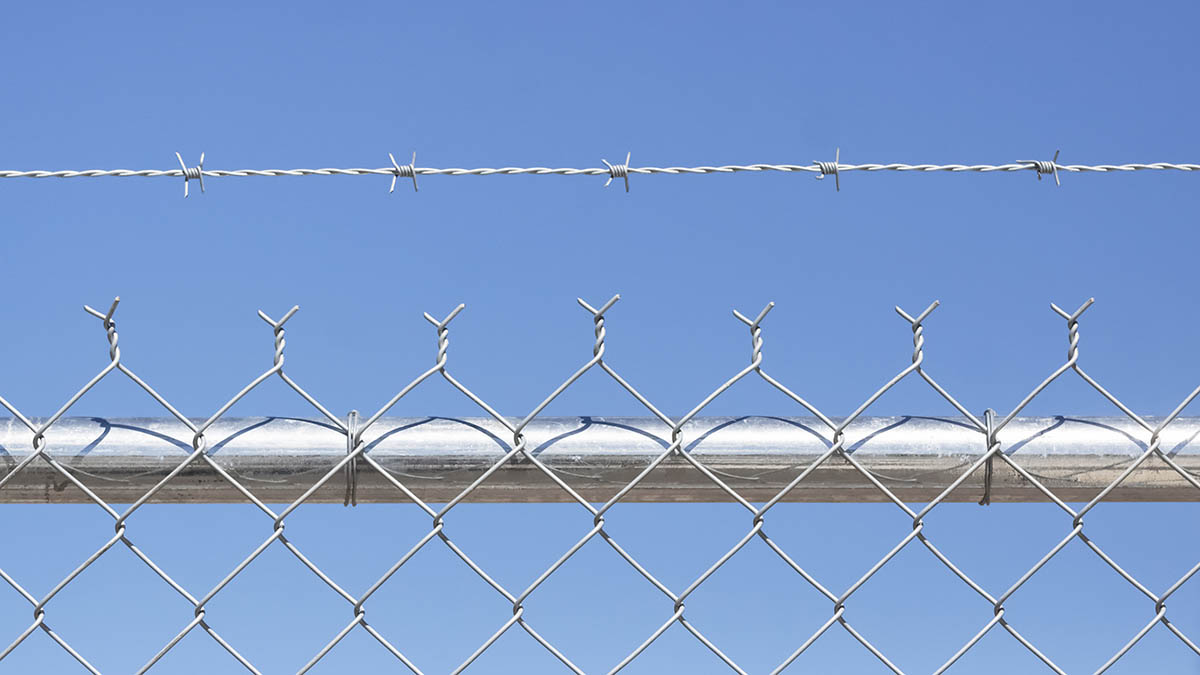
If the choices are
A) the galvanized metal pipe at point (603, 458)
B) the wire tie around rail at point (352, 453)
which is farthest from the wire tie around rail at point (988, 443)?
the wire tie around rail at point (352, 453)

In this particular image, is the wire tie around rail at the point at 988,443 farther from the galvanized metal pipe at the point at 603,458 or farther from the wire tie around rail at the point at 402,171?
the wire tie around rail at the point at 402,171

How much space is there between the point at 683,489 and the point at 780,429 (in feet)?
0.65

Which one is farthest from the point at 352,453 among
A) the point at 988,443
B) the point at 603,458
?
the point at 988,443

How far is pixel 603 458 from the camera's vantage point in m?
2.00

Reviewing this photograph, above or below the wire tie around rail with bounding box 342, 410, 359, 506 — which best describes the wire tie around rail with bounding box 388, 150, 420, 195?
above

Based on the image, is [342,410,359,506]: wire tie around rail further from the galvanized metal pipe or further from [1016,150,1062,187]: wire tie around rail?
[1016,150,1062,187]: wire tie around rail

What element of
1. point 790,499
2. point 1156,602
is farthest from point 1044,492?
point 790,499

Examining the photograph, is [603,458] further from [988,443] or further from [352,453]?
[988,443]

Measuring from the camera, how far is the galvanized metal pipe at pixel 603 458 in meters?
1.95

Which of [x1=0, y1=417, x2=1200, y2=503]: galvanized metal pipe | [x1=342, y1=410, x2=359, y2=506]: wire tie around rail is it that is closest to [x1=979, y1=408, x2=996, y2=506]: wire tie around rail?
[x1=0, y1=417, x2=1200, y2=503]: galvanized metal pipe

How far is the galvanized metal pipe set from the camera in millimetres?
1953

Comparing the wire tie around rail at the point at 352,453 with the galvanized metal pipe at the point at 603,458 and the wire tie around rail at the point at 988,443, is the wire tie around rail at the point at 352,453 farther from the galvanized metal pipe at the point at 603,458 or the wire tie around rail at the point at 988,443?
the wire tie around rail at the point at 988,443

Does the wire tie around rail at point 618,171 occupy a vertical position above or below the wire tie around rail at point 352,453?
above

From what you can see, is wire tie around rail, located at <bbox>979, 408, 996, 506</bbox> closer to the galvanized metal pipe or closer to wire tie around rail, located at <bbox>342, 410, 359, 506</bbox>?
the galvanized metal pipe
